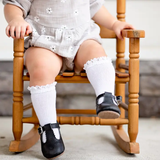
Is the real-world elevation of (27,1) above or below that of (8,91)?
above

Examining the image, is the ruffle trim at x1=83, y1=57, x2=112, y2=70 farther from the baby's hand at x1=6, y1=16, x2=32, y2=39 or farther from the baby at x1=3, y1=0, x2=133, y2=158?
the baby's hand at x1=6, y1=16, x2=32, y2=39

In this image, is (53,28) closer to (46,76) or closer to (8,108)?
(46,76)

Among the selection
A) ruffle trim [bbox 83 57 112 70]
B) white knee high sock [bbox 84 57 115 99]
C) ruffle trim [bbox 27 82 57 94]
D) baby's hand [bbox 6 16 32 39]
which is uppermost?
baby's hand [bbox 6 16 32 39]

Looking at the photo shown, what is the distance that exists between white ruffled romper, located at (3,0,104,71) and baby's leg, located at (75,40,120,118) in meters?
0.04

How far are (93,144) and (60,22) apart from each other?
1.54 ft

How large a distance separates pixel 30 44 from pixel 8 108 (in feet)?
2.02

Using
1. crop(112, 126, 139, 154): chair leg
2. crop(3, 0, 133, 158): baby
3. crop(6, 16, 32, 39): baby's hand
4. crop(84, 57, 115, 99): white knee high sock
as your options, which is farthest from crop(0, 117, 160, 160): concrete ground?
crop(6, 16, 32, 39): baby's hand

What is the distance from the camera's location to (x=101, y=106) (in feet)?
2.78

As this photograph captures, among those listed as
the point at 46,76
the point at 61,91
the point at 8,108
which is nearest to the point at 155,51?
the point at 61,91

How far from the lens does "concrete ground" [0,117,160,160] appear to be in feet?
3.12

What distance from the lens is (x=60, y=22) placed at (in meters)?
1.06

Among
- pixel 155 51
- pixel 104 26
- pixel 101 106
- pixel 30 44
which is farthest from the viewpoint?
pixel 155 51

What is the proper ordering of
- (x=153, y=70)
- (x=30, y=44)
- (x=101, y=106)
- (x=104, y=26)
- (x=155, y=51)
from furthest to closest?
(x=155, y=51) → (x=153, y=70) → (x=104, y=26) → (x=30, y=44) → (x=101, y=106)

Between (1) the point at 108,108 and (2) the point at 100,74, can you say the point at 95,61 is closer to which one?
(2) the point at 100,74
